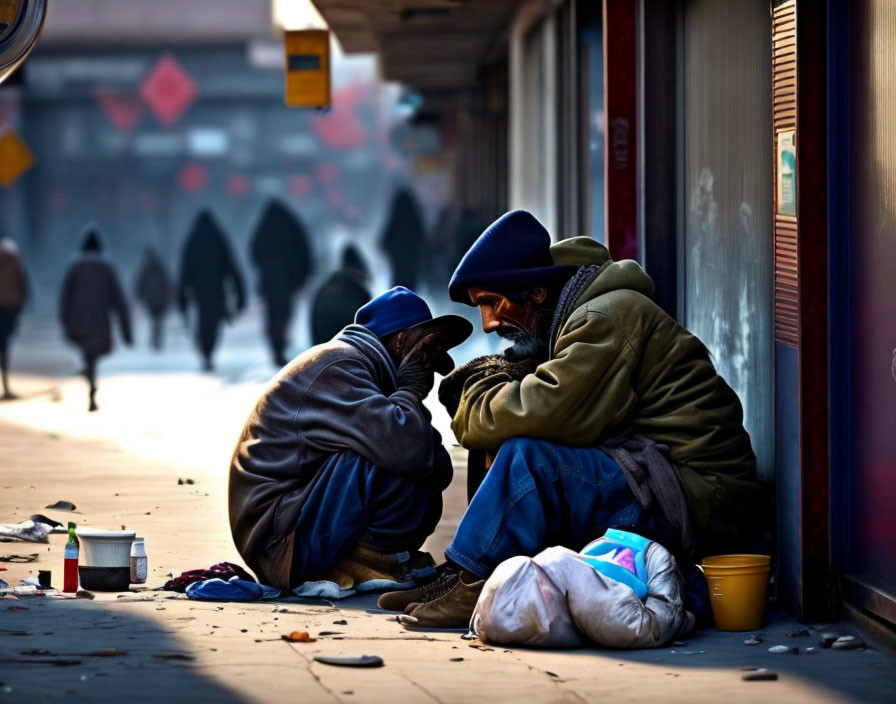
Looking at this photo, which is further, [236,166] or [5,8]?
[236,166]

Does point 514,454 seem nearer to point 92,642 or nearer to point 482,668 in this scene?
point 482,668

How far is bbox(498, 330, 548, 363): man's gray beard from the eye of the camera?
6254 millimetres

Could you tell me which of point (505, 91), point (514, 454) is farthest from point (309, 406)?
point (505, 91)

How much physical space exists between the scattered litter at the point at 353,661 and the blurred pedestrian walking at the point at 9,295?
39.4ft

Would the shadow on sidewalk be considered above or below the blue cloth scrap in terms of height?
above

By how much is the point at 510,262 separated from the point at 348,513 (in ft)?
3.56

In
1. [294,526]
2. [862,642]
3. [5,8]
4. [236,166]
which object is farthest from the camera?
[236,166]

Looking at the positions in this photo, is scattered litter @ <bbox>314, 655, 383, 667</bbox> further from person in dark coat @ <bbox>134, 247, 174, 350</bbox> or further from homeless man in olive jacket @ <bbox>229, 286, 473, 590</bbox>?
person in dark coat @ <bbox>134, 247, 174, 350</bbox>

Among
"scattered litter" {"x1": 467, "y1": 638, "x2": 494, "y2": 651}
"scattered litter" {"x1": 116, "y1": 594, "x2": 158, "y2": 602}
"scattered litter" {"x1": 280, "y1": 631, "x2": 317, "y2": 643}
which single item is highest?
"scattered litter" {"x1": 280, "y1": 631, "x2": 317, "y2": 643}

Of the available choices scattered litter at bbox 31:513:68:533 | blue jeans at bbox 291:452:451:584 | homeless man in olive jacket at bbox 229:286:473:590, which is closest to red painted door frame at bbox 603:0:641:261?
homeless man in olive jacket at bbox 229:286:473:590

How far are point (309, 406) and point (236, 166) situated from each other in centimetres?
4341

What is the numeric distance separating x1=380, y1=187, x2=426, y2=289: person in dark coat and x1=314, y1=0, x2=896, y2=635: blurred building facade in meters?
12.4

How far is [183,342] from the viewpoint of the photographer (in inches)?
1044

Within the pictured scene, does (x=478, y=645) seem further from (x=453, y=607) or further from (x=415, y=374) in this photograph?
(x=415, y=374)
